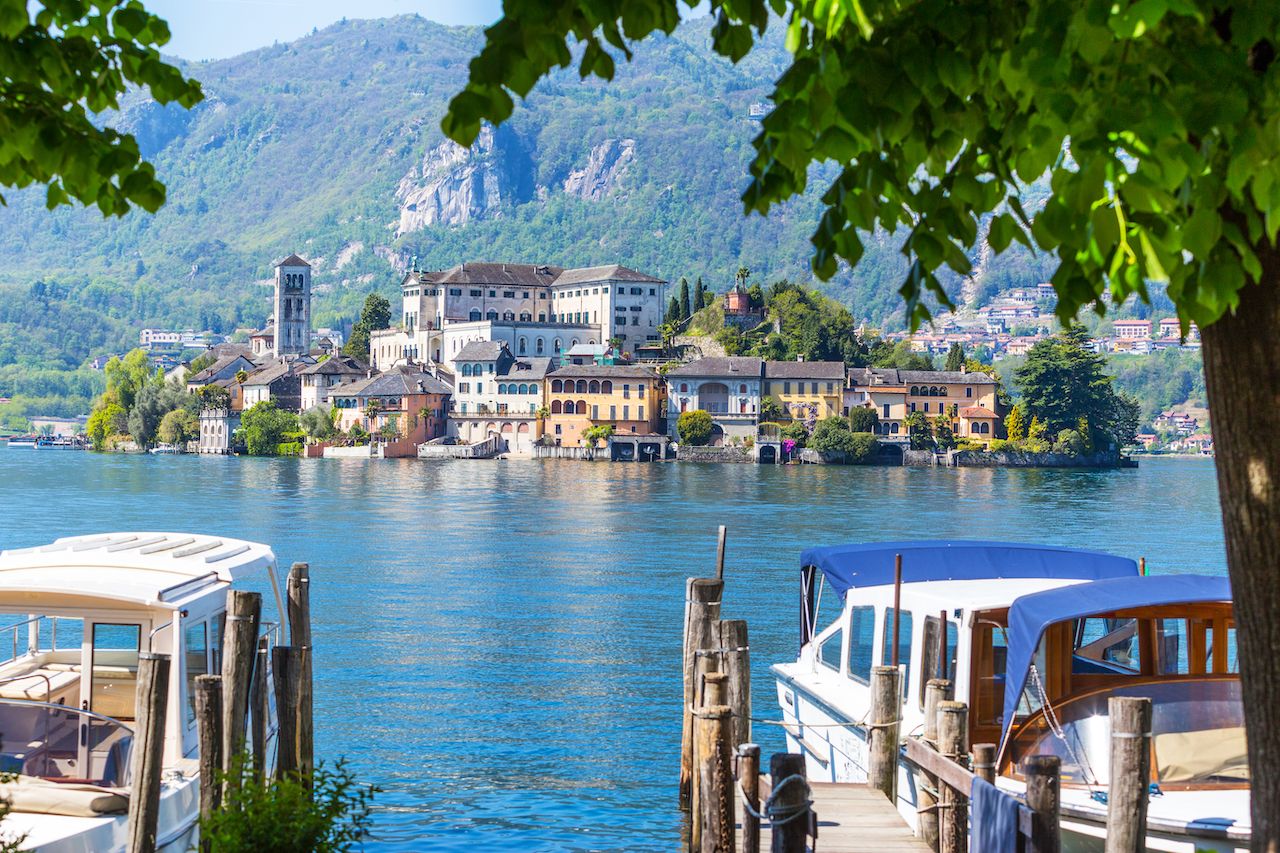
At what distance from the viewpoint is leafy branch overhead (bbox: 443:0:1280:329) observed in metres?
3.89

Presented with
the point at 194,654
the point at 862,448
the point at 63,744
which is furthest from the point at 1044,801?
the point at 862,448

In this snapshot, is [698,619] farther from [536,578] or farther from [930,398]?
[930,398]

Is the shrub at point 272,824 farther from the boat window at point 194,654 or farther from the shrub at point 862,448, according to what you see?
the shrub at point 862,448

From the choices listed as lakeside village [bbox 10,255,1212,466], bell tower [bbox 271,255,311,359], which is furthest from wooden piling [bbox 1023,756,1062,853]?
bell tower [bbox 271,255,311,359]

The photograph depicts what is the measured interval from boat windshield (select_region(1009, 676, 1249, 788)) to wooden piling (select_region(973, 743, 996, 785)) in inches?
31.4

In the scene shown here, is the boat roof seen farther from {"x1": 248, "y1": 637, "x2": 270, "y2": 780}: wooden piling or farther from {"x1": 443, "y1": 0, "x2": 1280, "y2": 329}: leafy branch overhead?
{"x1": 443, "y1": 0, "x2": 1280, "y2": 329}: leafy branch overhead

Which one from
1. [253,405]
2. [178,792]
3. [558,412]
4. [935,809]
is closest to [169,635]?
[178,792]

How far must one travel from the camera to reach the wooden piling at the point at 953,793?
10.7 meters

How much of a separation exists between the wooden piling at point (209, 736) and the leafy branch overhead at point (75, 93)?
4.30m

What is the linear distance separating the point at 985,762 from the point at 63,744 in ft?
19.1

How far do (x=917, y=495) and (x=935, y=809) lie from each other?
7395 centimetres

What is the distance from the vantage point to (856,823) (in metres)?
11.1

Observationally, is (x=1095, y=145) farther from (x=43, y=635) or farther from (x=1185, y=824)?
(x=43, y=635)

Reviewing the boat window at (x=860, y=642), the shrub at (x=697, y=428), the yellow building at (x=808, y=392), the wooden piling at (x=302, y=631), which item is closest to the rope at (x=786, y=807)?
the wooden piling at (x=302, y=631)
